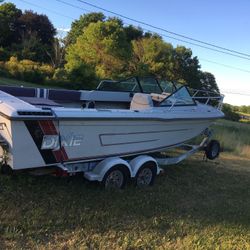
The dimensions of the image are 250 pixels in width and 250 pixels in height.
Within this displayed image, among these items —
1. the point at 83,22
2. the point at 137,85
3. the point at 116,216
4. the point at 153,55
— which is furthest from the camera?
the point at 83,22

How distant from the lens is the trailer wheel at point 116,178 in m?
6.12

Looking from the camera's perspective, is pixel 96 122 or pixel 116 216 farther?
pixel 96 122

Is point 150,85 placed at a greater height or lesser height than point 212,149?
greater

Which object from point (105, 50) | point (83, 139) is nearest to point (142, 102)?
point (83, 139)

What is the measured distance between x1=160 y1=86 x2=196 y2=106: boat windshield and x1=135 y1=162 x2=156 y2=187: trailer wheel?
1300mm

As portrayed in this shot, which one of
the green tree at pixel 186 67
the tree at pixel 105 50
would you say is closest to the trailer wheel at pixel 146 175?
the tree at pixel 105 50

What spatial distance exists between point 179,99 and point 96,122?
2.60 meters

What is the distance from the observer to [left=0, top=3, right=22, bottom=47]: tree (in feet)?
164

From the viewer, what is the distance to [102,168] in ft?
19.8

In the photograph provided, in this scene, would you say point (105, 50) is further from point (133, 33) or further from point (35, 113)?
point (35, 113)

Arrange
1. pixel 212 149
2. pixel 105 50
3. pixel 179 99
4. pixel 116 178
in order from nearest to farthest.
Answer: pixel 116 178 < pixel 179 99 < pixel 212 149 < pixel 105 50

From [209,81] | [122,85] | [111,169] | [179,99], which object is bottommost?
[111,169]

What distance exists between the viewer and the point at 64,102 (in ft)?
25.2

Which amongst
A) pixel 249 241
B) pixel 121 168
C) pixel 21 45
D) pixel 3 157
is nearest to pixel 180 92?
pixel 121 168
